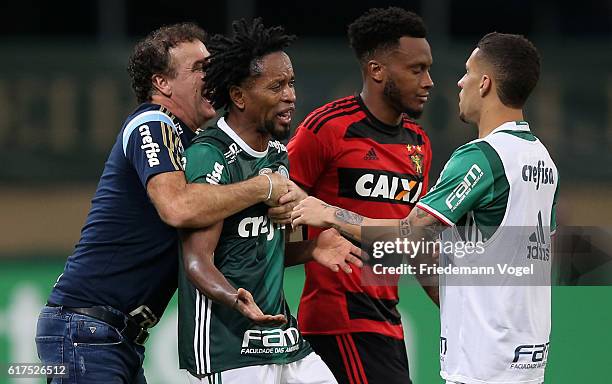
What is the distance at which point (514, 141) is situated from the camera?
184 inches

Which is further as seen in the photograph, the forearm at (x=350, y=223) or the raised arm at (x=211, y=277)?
the forearm at (x=350, y=223)

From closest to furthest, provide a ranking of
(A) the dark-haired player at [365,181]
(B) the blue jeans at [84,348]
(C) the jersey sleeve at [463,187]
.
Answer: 1. (C) the jersey sleeve at [463,187]
2. (B) the blue jeans at [84,348]
3. (A) the dark-haired player at [365,181]

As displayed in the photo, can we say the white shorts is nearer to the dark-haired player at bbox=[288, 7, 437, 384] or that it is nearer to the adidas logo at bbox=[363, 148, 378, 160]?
the dark-haired player at bbox=[288, 7, 437, 384]

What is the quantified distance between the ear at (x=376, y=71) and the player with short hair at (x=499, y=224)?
40.6 inches

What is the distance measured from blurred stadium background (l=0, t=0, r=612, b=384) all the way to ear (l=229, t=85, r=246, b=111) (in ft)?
21.3

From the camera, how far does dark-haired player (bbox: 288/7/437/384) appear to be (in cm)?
555

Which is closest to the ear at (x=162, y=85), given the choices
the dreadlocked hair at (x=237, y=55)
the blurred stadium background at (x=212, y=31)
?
the dreadlocked hair at (x=237, y=55)

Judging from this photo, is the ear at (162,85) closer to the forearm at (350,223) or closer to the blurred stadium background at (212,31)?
the forearm at (350,223)

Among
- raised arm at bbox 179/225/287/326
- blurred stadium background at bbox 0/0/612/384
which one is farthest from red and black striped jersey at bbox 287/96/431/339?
blurred stadium background at bbox 0/0/612/384

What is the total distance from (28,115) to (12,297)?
497 cm

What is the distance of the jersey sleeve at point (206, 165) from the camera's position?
4648 mm

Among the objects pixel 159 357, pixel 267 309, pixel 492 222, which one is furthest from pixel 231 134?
pixel 159 357

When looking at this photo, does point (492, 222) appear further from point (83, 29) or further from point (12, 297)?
point (83, 29)

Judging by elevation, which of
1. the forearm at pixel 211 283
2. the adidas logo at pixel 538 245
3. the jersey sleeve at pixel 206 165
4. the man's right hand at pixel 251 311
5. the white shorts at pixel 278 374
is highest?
the jersey sleeve at pixel 206 165
